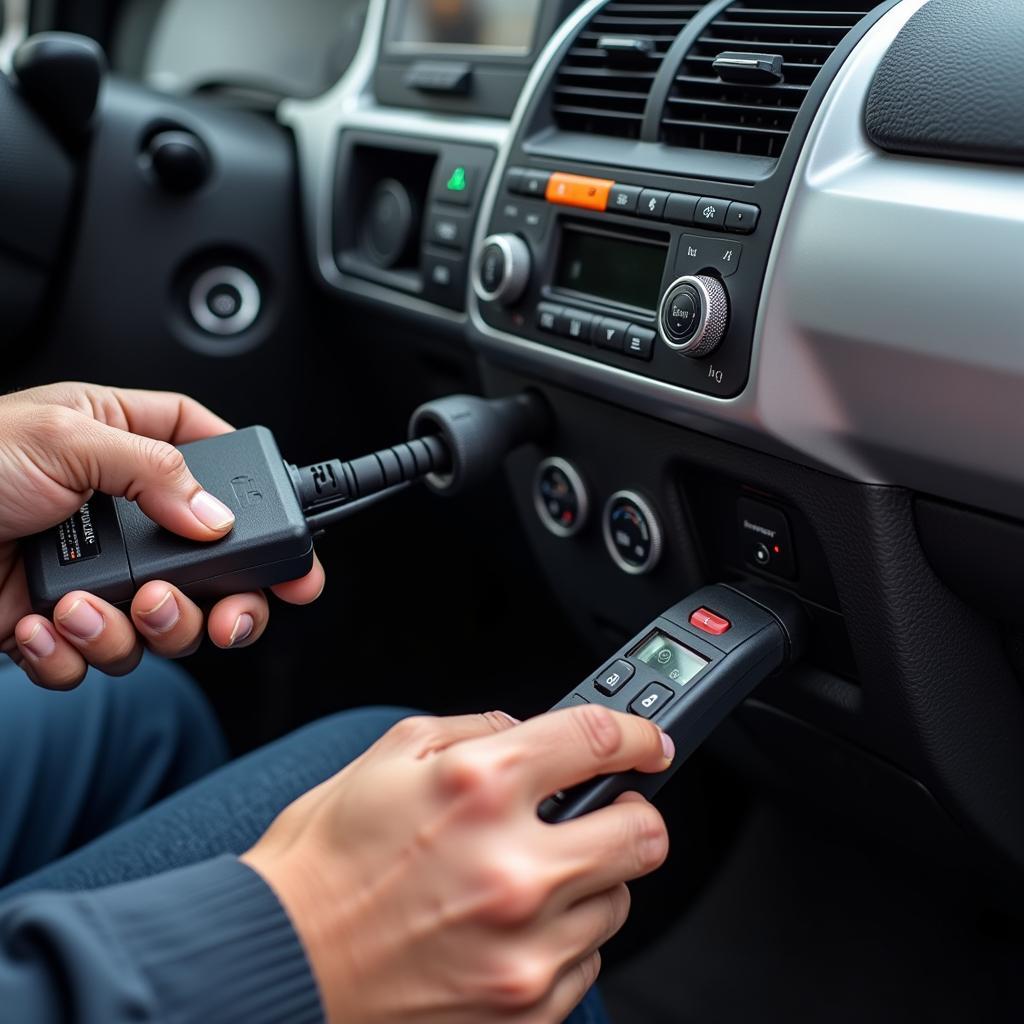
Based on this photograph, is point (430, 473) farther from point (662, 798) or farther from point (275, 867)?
point (662, 798)

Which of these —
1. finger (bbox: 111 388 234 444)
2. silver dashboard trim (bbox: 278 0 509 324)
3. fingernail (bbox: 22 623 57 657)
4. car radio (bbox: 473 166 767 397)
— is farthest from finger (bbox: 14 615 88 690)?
silver dashboard trim (bbox: 278 0 509 324)

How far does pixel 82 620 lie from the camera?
0.69 meters

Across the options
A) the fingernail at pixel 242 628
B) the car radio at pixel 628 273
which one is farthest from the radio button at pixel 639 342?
the fingernail at pixel 242 628

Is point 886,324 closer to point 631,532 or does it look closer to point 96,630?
point 631,532

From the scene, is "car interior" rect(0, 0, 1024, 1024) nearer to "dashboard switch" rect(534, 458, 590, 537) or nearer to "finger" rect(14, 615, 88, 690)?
"dashboard switch" rect(534, 458, 590, 537)

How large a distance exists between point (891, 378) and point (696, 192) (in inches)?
8.1

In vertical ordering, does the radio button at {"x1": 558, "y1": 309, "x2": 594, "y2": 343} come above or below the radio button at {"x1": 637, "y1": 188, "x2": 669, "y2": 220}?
below

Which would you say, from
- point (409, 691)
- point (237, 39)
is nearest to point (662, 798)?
point (409, 691)

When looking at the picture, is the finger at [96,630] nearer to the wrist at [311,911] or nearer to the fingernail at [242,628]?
the fingernail at [242,628]

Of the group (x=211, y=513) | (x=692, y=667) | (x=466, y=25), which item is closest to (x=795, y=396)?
(x=692, y=667)

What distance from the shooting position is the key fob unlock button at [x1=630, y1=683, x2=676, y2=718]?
643mm

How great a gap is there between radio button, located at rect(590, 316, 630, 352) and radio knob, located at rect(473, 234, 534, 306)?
0.10 meters

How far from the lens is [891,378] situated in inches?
25.0

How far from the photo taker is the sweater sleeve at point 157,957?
1.46 ft
